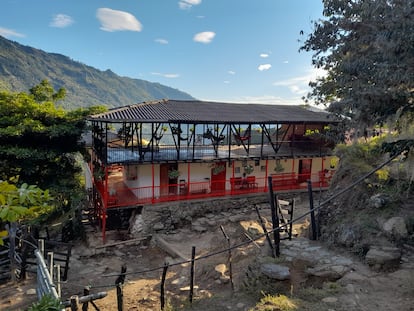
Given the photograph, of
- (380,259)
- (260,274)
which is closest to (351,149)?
(380,259)

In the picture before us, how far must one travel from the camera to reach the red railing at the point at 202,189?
56.4 ft

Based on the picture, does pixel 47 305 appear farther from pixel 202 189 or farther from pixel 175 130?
pixel 202 189

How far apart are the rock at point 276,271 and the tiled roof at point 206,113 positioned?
26.6 feet

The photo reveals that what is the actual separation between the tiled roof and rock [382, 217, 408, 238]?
235 inches

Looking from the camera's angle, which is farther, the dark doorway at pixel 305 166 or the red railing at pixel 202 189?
the dark doorway at pixel 305 166

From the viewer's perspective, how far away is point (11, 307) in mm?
10141

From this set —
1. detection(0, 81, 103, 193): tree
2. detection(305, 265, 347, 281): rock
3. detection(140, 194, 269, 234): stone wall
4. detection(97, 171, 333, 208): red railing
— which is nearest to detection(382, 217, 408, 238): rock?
detection(305, 265, 347, 281): rock

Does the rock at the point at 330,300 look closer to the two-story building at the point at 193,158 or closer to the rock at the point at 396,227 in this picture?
the rock at the point at 396,227

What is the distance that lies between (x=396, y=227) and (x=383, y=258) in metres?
1.37

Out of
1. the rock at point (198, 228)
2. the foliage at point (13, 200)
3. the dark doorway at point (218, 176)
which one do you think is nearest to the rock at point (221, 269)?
the rock at point (198, 228)

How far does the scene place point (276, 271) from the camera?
8391 mm

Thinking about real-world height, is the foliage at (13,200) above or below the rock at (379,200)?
above

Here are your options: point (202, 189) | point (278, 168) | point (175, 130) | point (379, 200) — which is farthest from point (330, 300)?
point (278, 168)

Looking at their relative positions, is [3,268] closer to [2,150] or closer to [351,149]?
[2,150]
